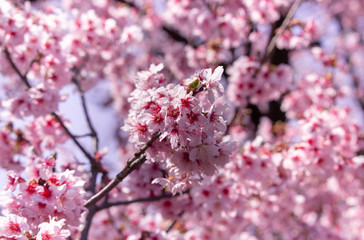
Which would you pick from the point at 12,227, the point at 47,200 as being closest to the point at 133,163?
the point at 47,200

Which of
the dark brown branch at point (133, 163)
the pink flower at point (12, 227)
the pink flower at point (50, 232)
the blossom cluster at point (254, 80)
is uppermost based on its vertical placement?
the blossom cluster at point (254, 80)

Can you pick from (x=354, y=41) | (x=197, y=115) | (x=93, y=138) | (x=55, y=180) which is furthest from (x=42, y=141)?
(x=354, y=41)

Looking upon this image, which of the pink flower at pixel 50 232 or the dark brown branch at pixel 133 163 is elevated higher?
the dark brown branch at pixel 133 163

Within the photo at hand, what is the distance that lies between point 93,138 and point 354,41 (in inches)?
342

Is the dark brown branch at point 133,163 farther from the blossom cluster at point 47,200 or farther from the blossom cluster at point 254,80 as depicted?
the blossom cluster at point 254,80

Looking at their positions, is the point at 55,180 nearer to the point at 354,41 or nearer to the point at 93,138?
the point at 93,138

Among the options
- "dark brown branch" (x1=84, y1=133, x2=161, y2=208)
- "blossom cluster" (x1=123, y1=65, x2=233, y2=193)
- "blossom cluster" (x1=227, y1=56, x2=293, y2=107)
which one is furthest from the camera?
"blossom cluster" (x1=227, y1=56, x2=293, y2=107)

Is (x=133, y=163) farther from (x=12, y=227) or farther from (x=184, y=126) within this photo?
(x=12, y=227)

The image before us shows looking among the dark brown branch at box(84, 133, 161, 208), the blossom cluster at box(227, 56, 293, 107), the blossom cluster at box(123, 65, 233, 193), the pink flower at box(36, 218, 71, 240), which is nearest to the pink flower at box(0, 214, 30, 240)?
the pink flower at box(36, 218, 71, 240)

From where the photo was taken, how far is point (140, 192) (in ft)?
11.0

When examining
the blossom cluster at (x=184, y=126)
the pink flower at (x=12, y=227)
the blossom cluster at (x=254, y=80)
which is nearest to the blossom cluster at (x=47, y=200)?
the pink flower at (x=12, y=227)

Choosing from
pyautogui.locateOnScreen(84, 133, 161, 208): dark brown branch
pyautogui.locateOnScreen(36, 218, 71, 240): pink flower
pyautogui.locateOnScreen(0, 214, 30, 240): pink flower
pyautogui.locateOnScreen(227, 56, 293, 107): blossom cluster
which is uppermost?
pyautogui.locateOnScreen(227, 56, 293, 107): blossom cluster

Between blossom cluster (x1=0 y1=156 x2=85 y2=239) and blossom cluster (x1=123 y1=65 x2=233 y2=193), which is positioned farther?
blossom cluster (x1=0 y1=156 x2=85 y2=239)

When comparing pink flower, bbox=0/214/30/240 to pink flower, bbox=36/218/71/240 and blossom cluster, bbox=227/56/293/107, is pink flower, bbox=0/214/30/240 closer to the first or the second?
pink flower, bbox=36/218/71/240
